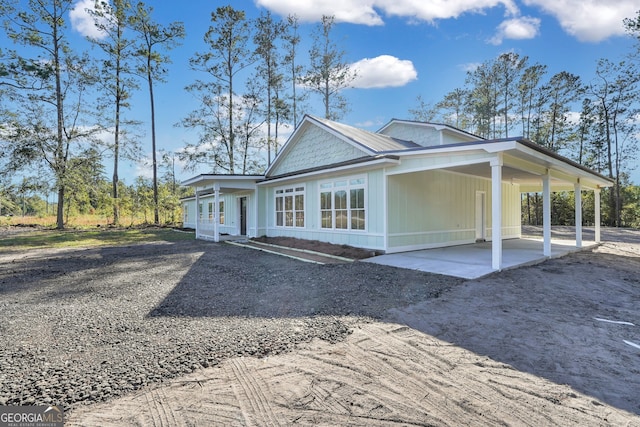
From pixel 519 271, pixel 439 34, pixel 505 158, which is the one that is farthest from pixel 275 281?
pixel 439 34

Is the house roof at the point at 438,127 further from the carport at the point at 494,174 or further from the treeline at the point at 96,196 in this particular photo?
the treeline at the point at 96,196

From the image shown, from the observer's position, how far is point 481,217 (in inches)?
495

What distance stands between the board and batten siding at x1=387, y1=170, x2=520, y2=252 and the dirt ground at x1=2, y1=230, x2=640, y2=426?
5.10 metres

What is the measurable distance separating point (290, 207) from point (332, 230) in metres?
3.04

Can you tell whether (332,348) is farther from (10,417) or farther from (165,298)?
(165,298)

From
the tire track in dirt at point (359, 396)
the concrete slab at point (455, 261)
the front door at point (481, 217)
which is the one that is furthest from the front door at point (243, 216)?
the tire track in dirt at point (359, 396)

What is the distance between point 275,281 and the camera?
6359mm

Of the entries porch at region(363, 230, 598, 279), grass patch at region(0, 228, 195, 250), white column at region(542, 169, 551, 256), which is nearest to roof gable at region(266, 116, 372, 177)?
porch at region(363, 230, 598, 279)

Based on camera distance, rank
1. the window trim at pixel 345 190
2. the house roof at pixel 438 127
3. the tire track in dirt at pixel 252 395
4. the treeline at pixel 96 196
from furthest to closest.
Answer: the treeline at pixel 96 196 < the house roof at pixel 438 127 < the window trim at pixel 345 190 < the tire track in dirt at pixel 252 395

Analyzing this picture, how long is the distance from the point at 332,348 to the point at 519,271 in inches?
224

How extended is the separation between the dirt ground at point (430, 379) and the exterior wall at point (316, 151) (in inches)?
292

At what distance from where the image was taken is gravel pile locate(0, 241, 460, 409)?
8.79 ft

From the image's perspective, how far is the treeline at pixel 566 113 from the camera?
71.6 ft

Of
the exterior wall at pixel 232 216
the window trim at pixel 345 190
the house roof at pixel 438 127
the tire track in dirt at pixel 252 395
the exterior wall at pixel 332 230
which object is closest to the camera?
the tire track in dirt at pixel 252 395
